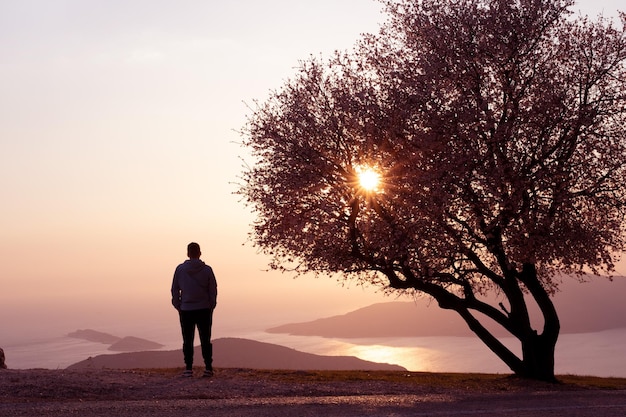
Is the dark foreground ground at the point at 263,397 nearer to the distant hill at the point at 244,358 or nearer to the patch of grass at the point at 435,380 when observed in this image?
the patch of grass at the point at 435,380

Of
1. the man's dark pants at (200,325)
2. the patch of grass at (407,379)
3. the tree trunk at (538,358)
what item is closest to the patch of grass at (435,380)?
the patch of grass at (407,379)

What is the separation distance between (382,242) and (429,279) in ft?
11.2

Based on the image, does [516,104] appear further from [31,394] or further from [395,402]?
[31,394]

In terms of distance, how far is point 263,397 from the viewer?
57.9 feet

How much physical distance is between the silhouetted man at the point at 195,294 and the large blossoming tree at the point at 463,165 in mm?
5596

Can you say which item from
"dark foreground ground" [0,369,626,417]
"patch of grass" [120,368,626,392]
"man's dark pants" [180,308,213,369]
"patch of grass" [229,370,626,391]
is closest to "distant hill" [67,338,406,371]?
"patch of grass" [229,370,626,391]

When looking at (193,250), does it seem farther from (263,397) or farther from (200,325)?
(263,397)

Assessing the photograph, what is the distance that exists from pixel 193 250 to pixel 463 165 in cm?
910

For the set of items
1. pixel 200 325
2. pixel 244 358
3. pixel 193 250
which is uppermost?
pixel 193 250

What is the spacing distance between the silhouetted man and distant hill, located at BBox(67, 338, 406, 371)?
90028mm

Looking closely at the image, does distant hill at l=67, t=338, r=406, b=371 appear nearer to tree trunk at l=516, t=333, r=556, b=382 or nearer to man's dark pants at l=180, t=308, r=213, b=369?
tree trunk at l=516, t=333, r=556, b=382

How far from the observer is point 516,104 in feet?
82.1

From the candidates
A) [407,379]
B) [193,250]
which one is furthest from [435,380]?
[193,250]

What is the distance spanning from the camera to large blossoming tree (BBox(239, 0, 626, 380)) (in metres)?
24.2
